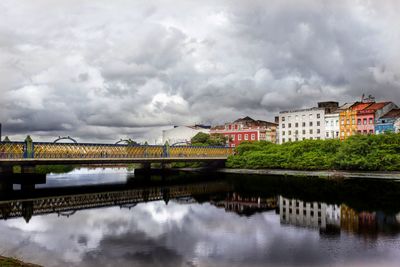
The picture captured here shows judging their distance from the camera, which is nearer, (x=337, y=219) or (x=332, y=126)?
(x=337, y=219)

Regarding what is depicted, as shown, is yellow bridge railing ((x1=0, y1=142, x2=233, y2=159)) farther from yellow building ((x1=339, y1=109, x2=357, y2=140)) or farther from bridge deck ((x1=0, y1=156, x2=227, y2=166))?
yellow building ((x1=339, y1=109, x2=357, y2=140))

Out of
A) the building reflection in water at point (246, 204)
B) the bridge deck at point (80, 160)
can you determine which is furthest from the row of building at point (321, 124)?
the building reflection in water at point (246, 204)

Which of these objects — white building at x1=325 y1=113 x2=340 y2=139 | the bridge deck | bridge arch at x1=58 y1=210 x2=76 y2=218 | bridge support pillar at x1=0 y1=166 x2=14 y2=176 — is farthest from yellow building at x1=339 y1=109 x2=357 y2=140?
bridge arch at x1=58 y1=210 x2=76 y2=218

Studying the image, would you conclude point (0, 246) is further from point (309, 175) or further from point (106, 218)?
point (309, 175)

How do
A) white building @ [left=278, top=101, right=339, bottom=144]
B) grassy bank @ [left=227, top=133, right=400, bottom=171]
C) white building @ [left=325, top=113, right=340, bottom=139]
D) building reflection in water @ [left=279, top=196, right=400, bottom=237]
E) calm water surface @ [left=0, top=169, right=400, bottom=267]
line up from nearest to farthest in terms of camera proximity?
calm water surface @ [left=0, top=169, right=400, bottom=267] < building reflection in water @ [left=279, top=196, right=400, bottom=237] < grassy bank @ [left=227, top=133, right=400, bottom=171] < white building @ [left=325, top=113, right=340, bottom=139] < white building @ [left=278, top=101, right=339, bottom=144]

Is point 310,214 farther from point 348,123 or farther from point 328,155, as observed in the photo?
point 348,123

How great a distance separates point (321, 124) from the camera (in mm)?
112500

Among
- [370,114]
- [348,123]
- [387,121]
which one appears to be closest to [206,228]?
[387,121]

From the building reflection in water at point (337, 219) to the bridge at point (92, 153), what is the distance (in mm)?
40229

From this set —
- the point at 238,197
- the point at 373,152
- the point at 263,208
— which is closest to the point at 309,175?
the point at 373,152

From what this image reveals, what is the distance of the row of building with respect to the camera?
101125 mm

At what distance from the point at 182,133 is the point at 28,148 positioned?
90631 mm

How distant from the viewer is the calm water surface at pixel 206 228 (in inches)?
919

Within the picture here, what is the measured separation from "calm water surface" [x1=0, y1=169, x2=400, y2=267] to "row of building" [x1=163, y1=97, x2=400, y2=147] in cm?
4902
